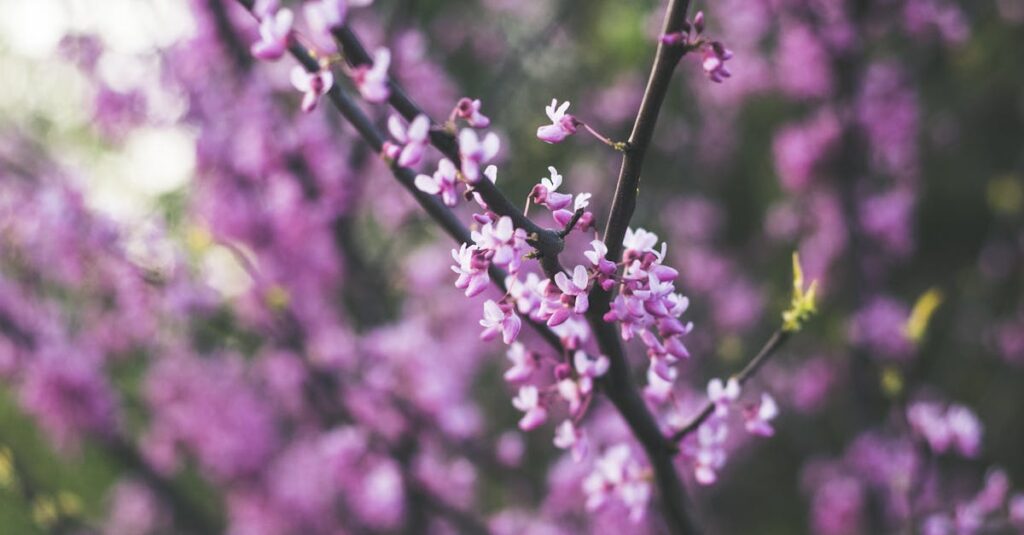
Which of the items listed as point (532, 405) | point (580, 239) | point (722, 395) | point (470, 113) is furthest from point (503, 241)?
point (580, 239)

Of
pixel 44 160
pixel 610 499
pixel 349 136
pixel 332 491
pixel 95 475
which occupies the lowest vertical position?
pixel 610 499

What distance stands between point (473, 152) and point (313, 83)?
28 cm

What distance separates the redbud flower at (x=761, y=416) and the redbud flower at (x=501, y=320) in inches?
23.1

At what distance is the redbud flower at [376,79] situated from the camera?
101cm

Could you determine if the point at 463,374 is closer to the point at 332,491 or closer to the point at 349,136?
the point at 332,491

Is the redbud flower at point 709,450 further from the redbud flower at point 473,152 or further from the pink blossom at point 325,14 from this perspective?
the pink blossom at point 325,14

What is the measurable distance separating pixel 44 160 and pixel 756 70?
413cm

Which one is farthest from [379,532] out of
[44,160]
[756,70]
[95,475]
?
[95,475]

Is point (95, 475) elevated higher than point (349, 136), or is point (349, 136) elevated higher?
point (95, 475)

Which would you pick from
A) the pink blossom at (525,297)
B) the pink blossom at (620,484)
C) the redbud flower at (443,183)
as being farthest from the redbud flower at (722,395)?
the redbud flower at (443,183)

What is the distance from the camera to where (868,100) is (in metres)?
3.47

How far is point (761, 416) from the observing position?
149 cm

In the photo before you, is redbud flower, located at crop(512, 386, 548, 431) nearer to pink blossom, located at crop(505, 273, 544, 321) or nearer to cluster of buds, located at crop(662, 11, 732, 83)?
pink blossom, located at crop(505, 273, 544, 321)

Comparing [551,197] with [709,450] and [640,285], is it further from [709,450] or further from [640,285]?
[709,450]
